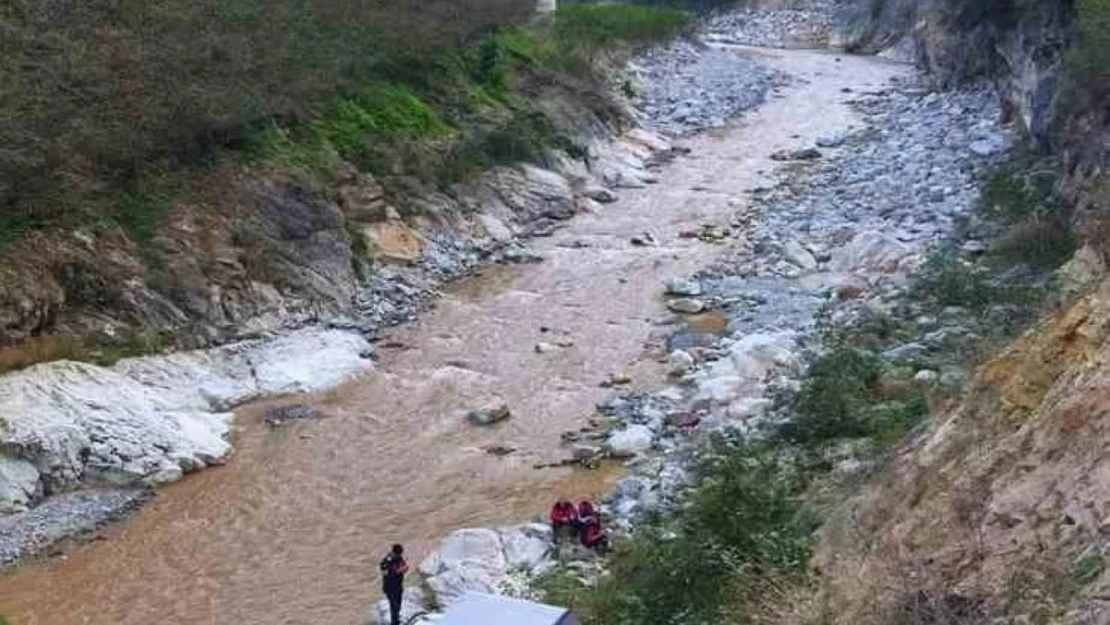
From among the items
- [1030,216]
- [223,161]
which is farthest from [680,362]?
[223,161]

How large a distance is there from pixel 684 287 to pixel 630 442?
730cm

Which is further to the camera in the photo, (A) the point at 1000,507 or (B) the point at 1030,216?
(B) the point at 1030,216

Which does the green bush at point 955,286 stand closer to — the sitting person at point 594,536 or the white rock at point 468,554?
the sitting person at point 594,536

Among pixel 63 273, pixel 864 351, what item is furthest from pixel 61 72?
pixel 864 351

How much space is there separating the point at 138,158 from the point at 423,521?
995 centimetres

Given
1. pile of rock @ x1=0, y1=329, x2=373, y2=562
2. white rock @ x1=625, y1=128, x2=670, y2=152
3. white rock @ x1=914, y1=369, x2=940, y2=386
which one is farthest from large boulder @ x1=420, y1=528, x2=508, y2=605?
white rock @ x1=625, y1=128, x2=670, y2=152

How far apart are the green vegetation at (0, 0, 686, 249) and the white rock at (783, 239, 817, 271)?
760 cm

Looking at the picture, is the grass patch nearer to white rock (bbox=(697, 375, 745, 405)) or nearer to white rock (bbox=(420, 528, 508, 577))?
white rock (bbox=(420, 528, 508, 577))

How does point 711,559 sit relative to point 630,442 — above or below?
above

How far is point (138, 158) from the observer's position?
2191 centimetres

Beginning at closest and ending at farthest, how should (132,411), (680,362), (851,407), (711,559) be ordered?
1. (711,559)
2. (851,407)
3. (132,411)
4. (680,362)

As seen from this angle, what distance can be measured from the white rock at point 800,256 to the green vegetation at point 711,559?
1152 cm

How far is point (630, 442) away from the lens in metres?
16.5

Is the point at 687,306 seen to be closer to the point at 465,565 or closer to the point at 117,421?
the point at 117,421
